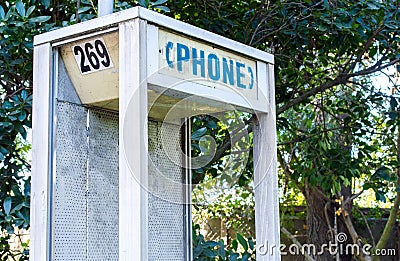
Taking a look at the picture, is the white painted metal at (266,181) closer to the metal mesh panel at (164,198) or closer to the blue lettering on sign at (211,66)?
the blue lettering on sign at (211,66)

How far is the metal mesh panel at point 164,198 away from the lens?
2145mm

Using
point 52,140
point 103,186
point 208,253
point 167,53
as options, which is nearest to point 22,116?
point 103,186

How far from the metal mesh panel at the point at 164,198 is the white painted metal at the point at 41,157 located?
0.46 metres

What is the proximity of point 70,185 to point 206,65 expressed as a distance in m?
0.51

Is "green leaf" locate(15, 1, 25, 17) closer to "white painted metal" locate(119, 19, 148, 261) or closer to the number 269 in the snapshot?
the number 269

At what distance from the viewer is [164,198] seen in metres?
2.20

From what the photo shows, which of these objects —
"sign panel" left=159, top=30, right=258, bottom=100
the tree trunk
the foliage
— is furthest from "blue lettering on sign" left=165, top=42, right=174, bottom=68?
the tree trunk

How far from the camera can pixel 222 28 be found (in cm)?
324

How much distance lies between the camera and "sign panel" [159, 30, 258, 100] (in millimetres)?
1625

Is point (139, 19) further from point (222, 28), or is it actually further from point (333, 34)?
point (333, 34)

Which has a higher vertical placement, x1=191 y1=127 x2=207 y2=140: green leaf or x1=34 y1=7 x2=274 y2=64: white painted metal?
x1=34 y1=7 x2=274 y2=64: white painted metal

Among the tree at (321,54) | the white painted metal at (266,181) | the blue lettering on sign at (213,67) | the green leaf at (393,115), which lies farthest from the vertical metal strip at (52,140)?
the green leaf at (393,115)
